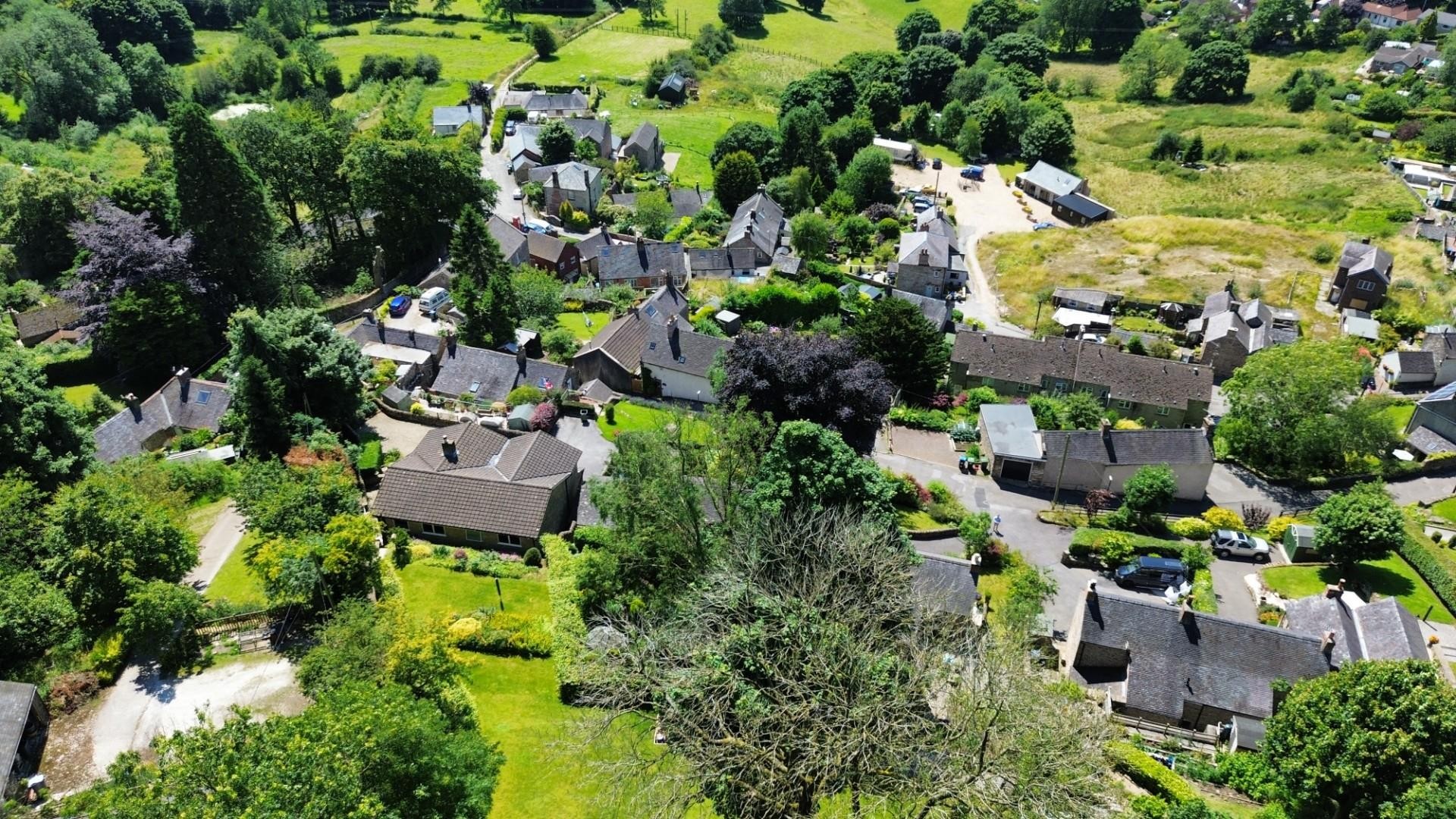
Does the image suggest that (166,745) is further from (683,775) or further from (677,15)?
(677,15)

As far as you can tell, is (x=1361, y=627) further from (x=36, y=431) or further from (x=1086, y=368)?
(x=36, y=431)

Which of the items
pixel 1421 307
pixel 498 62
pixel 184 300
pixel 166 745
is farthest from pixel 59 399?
pixel 498 62

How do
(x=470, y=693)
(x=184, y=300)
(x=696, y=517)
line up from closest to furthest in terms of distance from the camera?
1. (x=470, y=693)
2. (x=696, y=517)
3. (x=184, y=300)

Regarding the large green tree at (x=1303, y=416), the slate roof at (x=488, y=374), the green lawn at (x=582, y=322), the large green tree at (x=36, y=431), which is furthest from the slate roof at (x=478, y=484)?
the large green tree at (x=1303, y=416)

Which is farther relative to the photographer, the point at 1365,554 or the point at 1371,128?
the point at 1371,128

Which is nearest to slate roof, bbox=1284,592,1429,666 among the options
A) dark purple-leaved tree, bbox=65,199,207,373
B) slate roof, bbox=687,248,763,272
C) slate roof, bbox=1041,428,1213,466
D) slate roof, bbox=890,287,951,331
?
slate roof, bbox=1041,428,1213,466

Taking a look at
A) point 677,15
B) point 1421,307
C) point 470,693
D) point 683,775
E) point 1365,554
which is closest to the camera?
point 683,775
